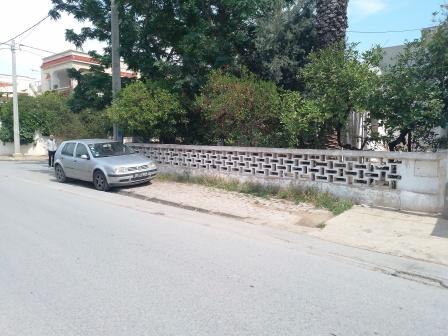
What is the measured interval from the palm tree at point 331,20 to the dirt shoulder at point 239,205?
5306mm

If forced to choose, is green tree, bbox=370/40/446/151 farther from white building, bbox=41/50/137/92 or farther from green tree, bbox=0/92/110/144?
white building, bbox=41/50/137/92

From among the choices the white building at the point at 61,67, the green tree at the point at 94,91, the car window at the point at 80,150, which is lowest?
the car window at the point at 80,150

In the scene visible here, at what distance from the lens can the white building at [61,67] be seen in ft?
132

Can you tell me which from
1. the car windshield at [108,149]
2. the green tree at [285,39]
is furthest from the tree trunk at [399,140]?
the car windshield at [108,149]

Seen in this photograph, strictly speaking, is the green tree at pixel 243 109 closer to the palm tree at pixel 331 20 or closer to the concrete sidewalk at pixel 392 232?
the palm tree at pixel 331 20

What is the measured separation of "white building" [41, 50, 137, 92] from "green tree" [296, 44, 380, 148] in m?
33.0

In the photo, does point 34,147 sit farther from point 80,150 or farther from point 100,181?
point 100,181

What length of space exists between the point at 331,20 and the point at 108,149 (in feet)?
25.5

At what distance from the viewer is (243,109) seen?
11.1m

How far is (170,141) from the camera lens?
1491 cm

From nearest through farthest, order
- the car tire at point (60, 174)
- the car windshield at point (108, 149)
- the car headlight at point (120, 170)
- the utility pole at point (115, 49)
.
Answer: the car headlight at point (120, 170)
the car windshield at point (108, 149)
the car tire at point (60, 174)
the utility pole at point (115, 49)

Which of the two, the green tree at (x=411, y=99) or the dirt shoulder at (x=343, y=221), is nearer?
the dirt shoulder at (x=343, y=221)

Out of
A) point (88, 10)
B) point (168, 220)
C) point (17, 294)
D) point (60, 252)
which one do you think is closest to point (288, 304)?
point (17, 294)

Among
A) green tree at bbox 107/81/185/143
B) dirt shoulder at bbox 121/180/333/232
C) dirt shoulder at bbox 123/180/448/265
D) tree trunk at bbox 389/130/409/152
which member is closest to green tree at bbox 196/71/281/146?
green tree at bbox 107/81/185/143
